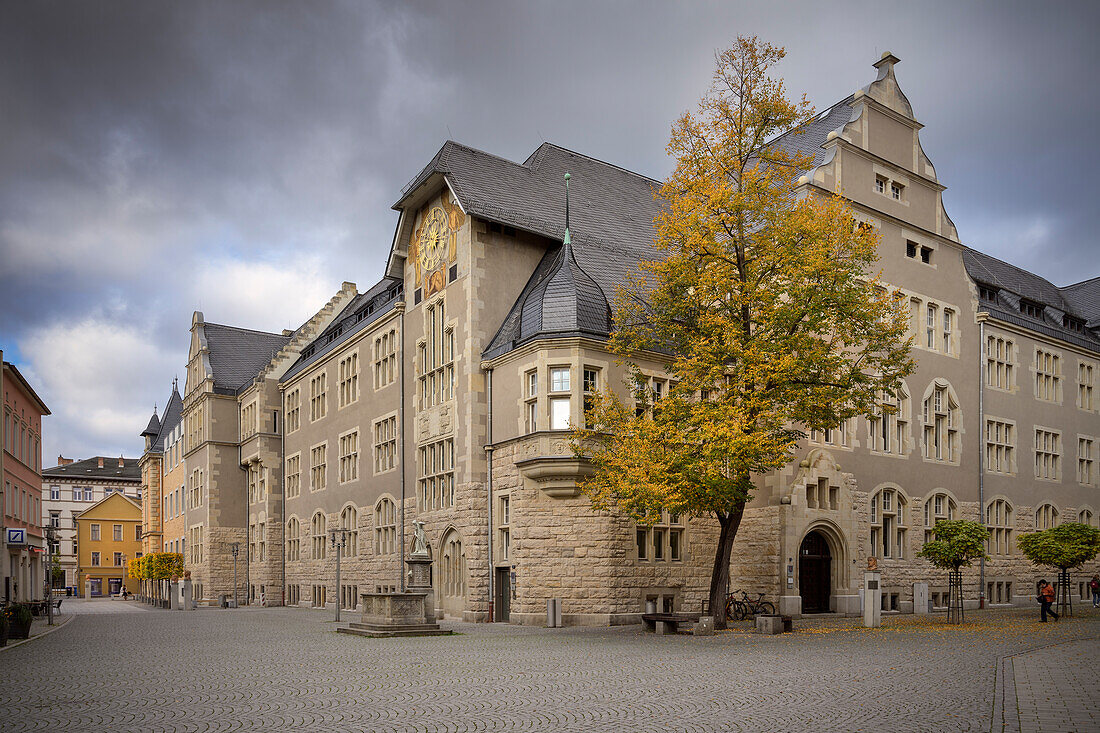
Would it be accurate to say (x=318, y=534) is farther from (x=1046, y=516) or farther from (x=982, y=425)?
(x=1046, y=516)

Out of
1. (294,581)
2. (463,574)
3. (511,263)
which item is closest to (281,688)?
(463,574)

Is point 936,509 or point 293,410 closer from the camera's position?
point 936,509

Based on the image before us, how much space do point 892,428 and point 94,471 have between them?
109 meters

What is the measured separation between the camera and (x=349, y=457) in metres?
42.5

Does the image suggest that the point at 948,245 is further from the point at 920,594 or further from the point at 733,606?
the point at 733,606

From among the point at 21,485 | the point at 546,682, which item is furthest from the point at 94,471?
the point at 546,682

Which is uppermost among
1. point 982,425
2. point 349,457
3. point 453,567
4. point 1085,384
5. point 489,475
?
point 1085,384

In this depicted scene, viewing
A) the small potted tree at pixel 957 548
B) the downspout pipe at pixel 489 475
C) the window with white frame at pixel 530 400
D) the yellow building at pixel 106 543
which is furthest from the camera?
the yellow building at pixel 106 543

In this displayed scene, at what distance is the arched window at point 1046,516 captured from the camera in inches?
1644

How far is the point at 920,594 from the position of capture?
3372cm

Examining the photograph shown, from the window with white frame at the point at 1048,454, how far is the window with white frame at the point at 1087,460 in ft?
5.88

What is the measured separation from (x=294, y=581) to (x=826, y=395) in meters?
32.1

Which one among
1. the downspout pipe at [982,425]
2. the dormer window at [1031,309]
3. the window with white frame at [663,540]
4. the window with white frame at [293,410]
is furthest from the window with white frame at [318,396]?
the dormer window at [1031,309]

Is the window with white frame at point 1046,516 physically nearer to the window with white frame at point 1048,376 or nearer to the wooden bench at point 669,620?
the window with white frame at point 1048,376
